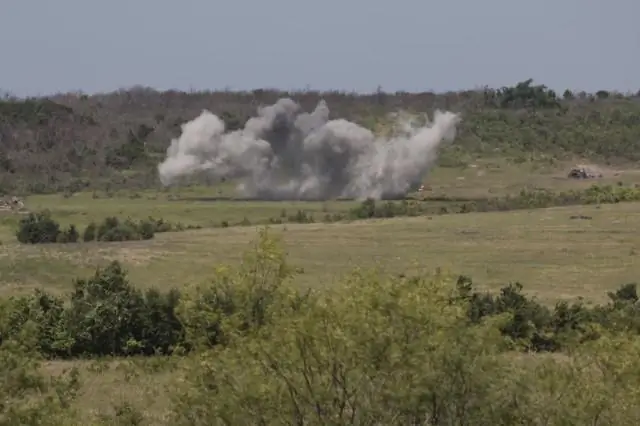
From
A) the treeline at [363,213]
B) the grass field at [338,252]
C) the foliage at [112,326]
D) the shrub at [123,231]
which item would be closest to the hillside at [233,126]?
the treeline at [363,213]

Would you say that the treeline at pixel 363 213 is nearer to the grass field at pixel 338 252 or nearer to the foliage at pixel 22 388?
the grass field at pixel 338 252

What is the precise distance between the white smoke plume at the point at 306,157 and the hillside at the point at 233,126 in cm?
1177

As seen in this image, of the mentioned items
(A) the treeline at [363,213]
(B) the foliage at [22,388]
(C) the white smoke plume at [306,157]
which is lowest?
(A) the treeline at [363,213]

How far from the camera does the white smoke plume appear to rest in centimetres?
Result: 6694

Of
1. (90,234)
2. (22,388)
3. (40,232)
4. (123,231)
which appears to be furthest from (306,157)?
(22,388)

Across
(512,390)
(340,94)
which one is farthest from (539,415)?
(340,94)

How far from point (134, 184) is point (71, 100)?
40156 millimetres

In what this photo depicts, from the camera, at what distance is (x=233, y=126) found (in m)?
88.4

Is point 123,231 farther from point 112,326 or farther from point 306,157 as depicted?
point 306,157

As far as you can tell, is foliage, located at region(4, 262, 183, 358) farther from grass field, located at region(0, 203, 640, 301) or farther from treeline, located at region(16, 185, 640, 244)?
treeline, located at region(16, 185, 640, 244)

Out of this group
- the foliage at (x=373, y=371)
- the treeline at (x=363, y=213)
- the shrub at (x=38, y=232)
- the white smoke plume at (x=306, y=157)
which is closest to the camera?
the foliage at (x=373, y=371)

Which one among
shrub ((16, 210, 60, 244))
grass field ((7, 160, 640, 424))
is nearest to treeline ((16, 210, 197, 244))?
shrub ((16, 210, 60, 244))

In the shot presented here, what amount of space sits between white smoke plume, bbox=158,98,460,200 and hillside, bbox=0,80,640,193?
11.8 meters

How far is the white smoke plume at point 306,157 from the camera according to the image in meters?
66.9
